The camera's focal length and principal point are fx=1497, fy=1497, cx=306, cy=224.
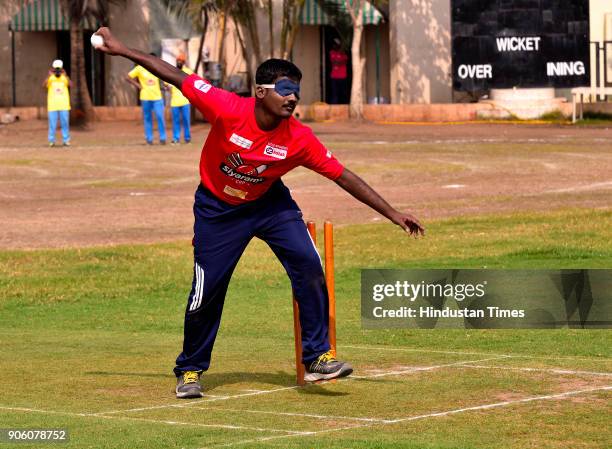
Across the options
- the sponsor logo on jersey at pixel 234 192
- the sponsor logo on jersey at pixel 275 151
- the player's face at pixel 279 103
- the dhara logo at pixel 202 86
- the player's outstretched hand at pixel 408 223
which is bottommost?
the player's outstretched hand at pixel 408 223

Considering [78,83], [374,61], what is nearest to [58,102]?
[78,83]

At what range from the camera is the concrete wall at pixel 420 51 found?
1673 inches

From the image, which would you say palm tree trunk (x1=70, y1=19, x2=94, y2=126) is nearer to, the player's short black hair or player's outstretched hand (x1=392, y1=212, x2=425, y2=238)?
the player's short black hair

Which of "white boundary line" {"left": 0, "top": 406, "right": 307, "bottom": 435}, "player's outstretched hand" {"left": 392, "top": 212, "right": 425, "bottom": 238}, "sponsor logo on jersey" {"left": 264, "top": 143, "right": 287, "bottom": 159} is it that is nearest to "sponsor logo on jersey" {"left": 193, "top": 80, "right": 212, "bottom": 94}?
"sponsor logo on jersey" {"left": 264, "top": 143, "right": 287, "bottom": 159}

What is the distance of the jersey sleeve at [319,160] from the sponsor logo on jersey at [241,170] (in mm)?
292

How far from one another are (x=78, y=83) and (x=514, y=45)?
40.0 feet

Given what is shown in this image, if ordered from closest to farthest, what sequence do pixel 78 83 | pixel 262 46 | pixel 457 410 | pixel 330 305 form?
1. pixel 457 410
2. pixel 330 305
3. pixel 78 83
4. pixel 262 46

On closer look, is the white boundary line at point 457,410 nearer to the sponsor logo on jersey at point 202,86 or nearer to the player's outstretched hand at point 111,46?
the sponsor logo on jersey at point 202,86

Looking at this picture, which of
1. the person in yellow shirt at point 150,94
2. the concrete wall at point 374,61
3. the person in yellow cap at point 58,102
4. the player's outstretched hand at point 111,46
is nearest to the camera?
the player's outstretched hand at point 111,46

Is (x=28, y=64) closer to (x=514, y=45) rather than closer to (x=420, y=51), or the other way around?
(x=420, y=51)

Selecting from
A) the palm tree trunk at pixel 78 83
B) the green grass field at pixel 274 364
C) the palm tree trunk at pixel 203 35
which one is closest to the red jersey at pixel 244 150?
the green grass field at pixel 274 364

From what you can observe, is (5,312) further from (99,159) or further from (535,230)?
(99,159)

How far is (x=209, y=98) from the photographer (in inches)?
364

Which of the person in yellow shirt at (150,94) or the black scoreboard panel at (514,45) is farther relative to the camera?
the black scoreboard panel at (514,45)
